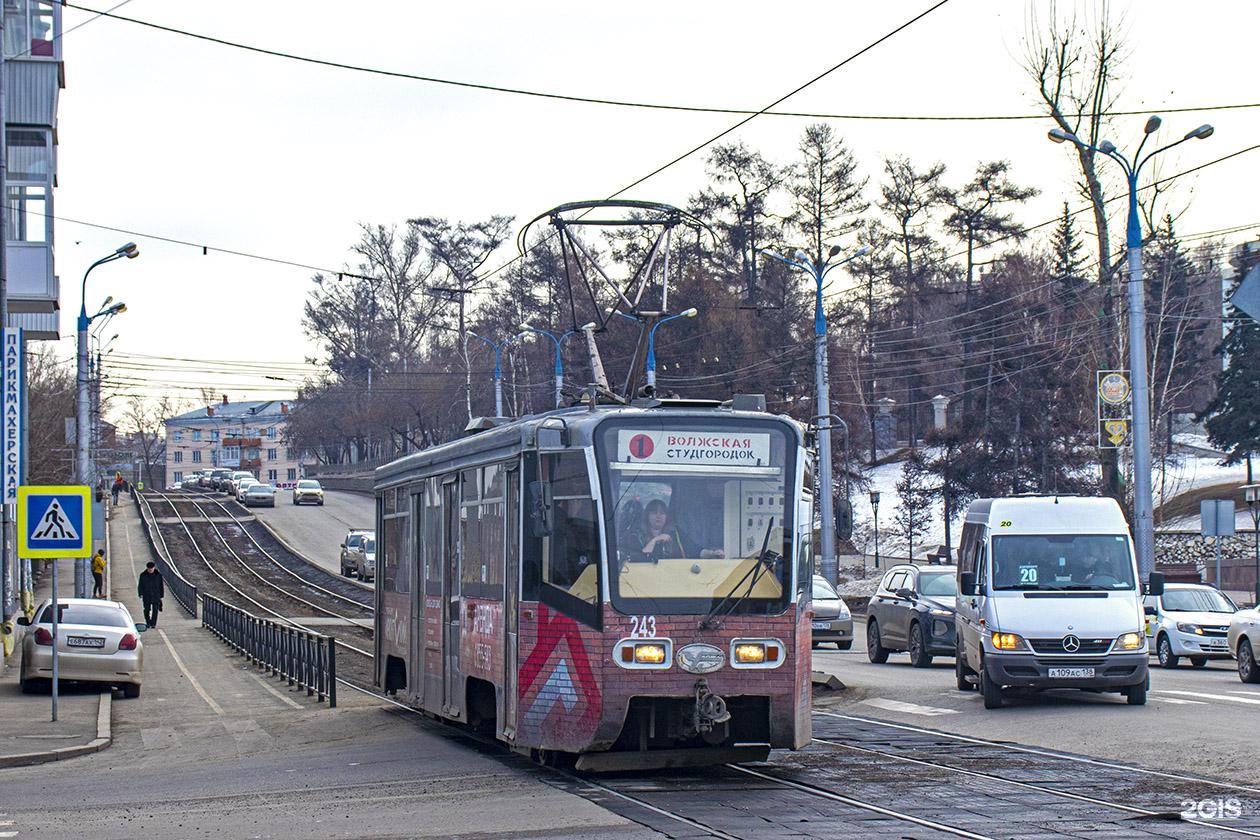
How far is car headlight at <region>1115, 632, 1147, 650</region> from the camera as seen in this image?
1784cm

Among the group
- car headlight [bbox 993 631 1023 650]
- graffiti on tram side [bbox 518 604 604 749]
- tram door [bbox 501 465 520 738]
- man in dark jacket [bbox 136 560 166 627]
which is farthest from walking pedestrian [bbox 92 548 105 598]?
graffiti on tram side [bbox 518 604 604 749]

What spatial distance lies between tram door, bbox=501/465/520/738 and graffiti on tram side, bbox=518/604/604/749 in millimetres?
190

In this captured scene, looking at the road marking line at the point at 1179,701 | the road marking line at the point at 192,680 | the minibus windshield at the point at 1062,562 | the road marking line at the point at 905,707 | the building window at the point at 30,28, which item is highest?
the building window at the point at 30,28

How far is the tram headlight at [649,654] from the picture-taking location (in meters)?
11.8

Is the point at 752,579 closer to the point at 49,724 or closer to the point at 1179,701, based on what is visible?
the point at 1179,701

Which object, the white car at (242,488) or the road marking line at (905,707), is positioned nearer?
the road marking line at (905,707)

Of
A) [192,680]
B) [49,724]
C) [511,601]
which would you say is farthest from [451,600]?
[192,680]

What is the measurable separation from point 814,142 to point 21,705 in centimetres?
5279

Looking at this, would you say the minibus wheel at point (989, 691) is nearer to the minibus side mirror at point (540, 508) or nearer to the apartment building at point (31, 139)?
the minibus side mirror at point (540, 508)

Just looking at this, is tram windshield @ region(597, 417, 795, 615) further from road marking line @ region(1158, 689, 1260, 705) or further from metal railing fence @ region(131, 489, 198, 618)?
metal railing fence @ region(131, 489, 198, 618)

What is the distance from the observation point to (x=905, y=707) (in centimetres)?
1903

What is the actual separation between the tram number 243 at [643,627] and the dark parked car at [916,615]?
43.0ft

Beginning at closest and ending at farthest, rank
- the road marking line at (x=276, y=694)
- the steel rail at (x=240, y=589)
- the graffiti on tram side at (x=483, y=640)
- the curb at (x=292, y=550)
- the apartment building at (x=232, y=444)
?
the graffiti on tram side at (x=483, y=640) < the road marking line at (x=276, y=694) < the steel rail at (x=240, y=589) < the curb at (x=292, y=550) < the apartment building at (x=232, y=444)

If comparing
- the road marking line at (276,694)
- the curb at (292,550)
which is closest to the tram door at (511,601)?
the road marking line at (276,694)
